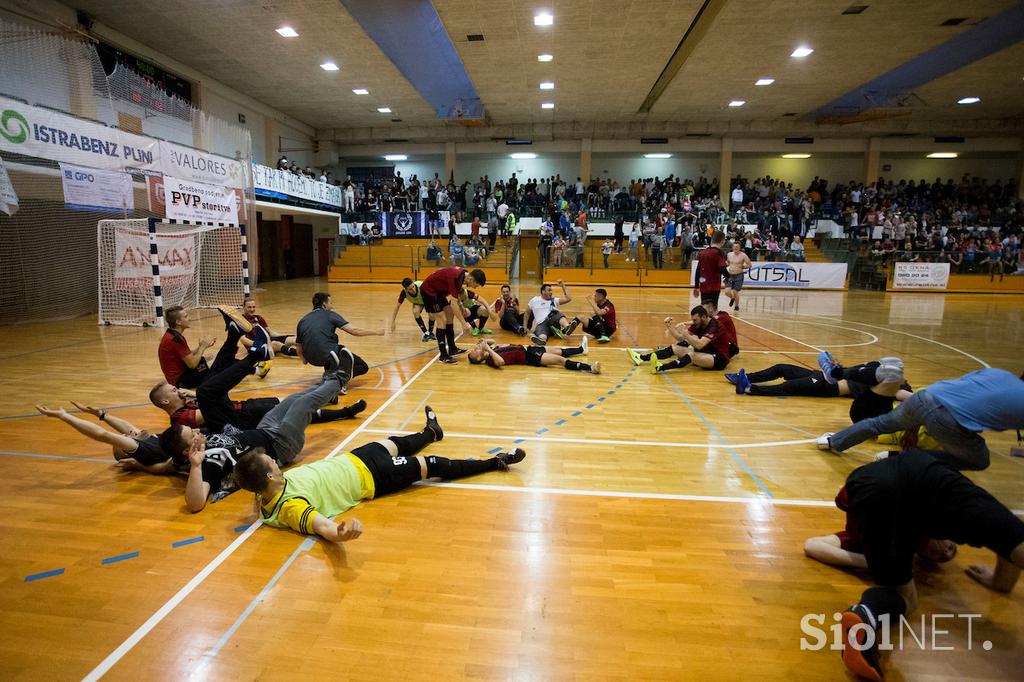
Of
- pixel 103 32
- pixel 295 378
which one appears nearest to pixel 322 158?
pixel 103 32

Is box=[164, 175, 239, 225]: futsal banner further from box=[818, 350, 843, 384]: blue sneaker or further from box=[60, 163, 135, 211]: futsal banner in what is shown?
box=[818, 350, 843, 384]: blue sneaker

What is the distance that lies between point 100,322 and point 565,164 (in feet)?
90.4

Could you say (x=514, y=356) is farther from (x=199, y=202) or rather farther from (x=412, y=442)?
(x=199, y=202)

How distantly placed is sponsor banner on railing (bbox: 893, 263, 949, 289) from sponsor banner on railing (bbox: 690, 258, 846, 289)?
2059mm

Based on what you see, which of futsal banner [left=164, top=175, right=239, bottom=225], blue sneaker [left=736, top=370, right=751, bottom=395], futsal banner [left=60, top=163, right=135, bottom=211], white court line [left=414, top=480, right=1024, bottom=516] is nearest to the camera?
white court line [left=414, top=480, right=1024, bottom=516]

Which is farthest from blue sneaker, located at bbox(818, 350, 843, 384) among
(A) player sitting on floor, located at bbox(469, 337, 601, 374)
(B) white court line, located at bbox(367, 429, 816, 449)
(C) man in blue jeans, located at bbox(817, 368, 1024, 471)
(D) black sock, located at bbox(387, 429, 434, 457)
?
(D) black sock, located at bbox(387, 429, 434, 457)

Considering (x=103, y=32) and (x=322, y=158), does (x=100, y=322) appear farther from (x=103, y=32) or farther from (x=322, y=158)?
(x=322, y=158)

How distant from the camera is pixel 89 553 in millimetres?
3355

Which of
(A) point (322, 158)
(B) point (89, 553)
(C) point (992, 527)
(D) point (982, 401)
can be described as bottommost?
(B) point (89, 553)

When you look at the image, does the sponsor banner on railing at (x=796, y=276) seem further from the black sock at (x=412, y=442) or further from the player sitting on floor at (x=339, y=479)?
the player sitting on floor at (x=339, y=479)

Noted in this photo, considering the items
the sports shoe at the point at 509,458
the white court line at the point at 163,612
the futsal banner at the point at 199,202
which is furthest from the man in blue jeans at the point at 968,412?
the futsal banner at the point at 199,202

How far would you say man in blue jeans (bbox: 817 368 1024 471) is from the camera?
128 inches

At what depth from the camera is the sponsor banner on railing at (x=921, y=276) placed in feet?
72.1

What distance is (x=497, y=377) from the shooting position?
7.78 metres
